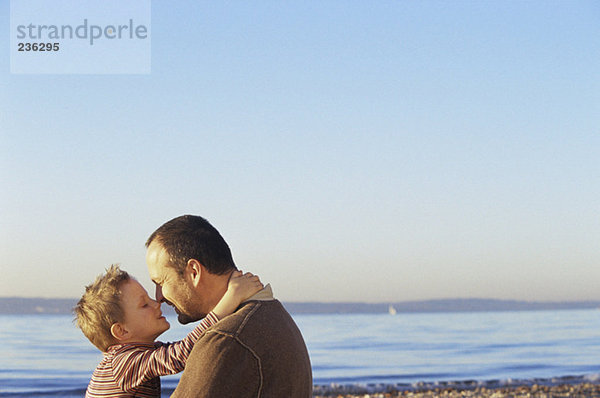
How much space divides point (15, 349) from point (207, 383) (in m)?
23.7

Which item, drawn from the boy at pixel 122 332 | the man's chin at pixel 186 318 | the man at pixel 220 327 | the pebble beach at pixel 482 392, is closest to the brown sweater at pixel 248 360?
the man at pixel 220 327

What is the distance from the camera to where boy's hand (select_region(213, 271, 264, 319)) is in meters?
2.68

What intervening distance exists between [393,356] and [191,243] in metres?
21.6

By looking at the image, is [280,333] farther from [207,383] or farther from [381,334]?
[381,334]

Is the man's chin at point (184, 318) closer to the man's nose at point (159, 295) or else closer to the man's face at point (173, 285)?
the man's face at point (173, 285)

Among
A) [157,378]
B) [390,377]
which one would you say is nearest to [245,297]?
[157,378]

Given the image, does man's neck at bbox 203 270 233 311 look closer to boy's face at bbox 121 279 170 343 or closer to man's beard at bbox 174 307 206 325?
man's beard at bbox 174 307 206 325

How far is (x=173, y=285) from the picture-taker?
274 cm

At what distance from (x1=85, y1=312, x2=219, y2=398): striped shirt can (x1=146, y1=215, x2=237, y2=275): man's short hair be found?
1.00ft

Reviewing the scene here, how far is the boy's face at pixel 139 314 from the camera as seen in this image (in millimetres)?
3289

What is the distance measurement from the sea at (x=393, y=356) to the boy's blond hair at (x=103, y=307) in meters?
12.3

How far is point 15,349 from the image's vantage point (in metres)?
24.2

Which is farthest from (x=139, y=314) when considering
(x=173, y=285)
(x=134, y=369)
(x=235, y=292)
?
(x=235, y=292)

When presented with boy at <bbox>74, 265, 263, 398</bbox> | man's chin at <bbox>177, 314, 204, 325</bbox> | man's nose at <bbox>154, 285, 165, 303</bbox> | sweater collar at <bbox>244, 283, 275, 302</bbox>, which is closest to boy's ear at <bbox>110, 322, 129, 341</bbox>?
boy at <bbox>74, 265, 263, 398</bbox>
